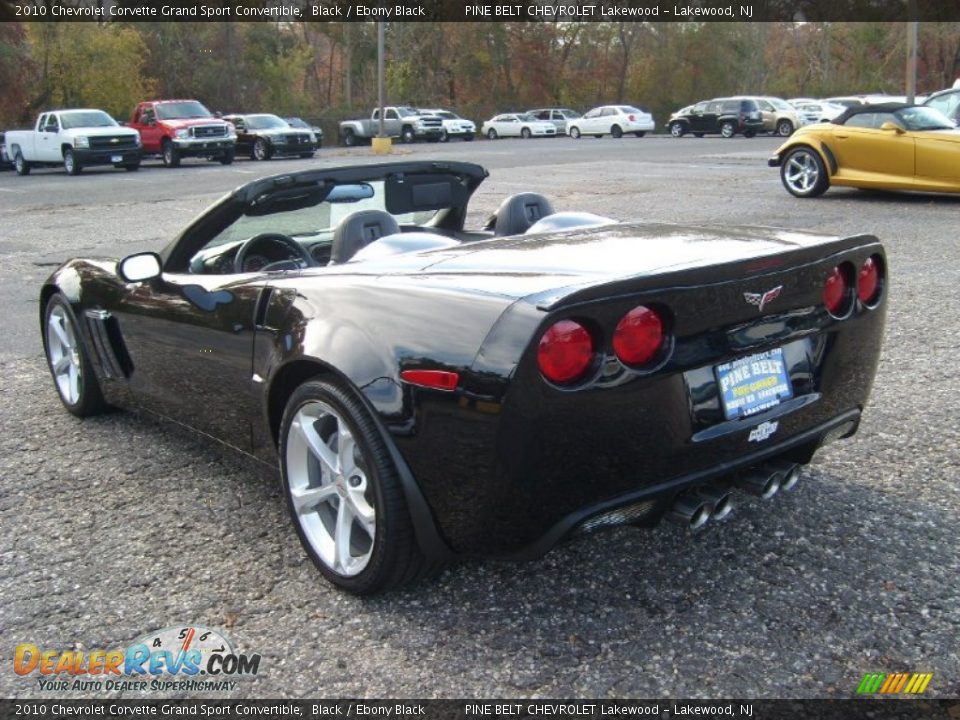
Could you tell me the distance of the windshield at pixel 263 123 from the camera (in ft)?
108

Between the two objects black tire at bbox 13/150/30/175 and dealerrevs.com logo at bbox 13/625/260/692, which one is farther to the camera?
black tire at bbox 13/150/30/175

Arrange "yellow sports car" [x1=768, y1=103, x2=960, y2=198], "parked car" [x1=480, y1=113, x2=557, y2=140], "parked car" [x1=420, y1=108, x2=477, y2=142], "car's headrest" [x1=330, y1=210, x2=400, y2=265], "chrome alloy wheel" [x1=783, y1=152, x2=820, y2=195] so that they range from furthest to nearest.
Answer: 1. "parked car" [x1=480, y1=113, x2=557, y2=140]
2. "parked car" [x1=420, y1=108, x2=477, y2=142]
3. "chrome alloy wheel" [x1=783, y1=152, x2=820, y2=195]
4. "yellow sports car" [x1=768, y1=103, x2=960, y2=198]
5. "car's headrest" [x1=330, y1=210, x2=400, y2=265]

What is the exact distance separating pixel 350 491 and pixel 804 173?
1229 cm

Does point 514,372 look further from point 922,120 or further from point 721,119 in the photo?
point 721,119

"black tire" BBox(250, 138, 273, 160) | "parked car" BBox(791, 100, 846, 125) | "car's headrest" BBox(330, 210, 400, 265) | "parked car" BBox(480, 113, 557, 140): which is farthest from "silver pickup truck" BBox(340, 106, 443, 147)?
"car's headrest" BBox(330, 210, 400, 265)

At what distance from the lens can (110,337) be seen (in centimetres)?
441

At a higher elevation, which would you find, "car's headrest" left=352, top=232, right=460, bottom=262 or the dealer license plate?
"car's headrest" left=352, top=232, right=460, bottom=262

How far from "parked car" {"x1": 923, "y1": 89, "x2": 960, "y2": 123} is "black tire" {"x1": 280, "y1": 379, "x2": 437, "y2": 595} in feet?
47.7

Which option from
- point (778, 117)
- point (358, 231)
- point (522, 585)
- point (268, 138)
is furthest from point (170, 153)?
point (522, 585)

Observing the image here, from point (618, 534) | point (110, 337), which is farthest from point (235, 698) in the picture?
point (110, 337)

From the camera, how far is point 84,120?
27375 millimetres

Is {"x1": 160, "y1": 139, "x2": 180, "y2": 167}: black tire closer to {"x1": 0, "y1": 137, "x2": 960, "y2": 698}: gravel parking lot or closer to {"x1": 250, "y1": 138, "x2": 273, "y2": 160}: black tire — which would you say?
{"x1": 250, "y1": 138, "x2": 273, "y2": 160}: black tire

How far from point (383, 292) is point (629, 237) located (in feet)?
3.27

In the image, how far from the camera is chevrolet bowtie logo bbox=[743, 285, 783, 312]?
2916mm
